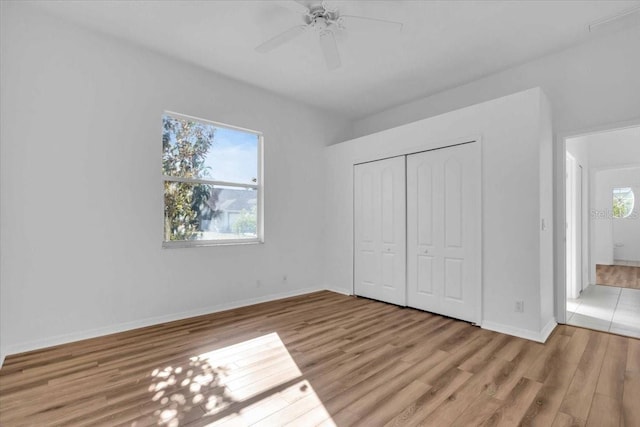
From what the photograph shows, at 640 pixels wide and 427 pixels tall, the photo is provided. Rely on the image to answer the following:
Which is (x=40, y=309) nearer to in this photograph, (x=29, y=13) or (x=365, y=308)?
(x=29, y=13)

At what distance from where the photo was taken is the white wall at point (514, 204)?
306 cm

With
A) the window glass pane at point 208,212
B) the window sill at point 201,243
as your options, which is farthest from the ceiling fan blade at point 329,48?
the window sill at point 201,243

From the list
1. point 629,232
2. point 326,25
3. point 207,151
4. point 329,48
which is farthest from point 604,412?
point 629,232

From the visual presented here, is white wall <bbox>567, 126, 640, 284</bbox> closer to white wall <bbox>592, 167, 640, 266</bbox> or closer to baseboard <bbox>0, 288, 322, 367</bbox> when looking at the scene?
white wall <bbox>592, 167, 640, 266</bbox>

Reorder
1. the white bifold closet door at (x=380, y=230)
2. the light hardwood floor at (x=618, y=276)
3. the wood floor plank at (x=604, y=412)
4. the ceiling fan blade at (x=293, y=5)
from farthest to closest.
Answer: the light hardwood floor at (x=618, y=276)
the white bifold closet door at (x=380, y=230)
the ceiling fan blade at (x=293, y=5)
the wood floor plank at (x=604, y=412)

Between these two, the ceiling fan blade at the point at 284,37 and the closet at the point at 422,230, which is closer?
the ceiling fan blade at the point at 284,37

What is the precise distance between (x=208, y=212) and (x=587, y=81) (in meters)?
4.64

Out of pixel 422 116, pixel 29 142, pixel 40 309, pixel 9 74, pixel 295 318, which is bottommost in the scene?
pixel 295 318

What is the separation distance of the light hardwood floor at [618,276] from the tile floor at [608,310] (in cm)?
30

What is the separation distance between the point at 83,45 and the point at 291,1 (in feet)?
7.55

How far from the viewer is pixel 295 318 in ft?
12.1

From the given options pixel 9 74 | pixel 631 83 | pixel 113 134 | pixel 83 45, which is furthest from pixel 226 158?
pixel 631 83

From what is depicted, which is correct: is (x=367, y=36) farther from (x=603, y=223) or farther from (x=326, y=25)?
(x=603, y=223)

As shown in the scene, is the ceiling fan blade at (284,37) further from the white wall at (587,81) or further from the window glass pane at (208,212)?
the white wall at (587,81)
